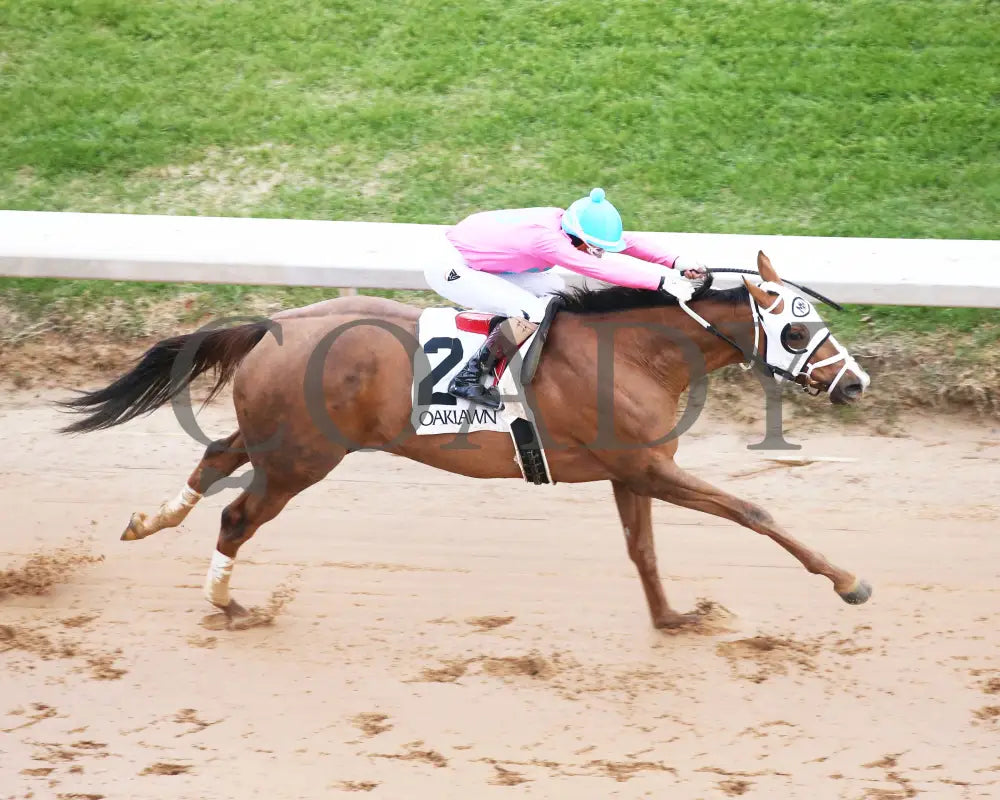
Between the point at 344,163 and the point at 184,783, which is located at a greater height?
the point at 344,163

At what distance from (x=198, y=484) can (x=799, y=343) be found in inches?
105

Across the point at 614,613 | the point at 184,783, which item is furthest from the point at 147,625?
the point at 614,613

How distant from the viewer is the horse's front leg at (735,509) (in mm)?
4562

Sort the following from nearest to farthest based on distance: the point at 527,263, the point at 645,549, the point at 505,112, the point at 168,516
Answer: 1. the point at 527,263
2. the point at 645,549
3. the point at 168,516
4. the point at 505,112

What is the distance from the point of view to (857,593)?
4.62 meters

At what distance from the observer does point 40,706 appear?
4.58m

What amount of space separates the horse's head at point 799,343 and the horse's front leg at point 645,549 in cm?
86

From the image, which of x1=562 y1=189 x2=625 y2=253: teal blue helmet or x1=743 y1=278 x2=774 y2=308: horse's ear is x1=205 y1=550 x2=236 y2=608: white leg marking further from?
x1=743 y1=278 x2=774 y2=308: horse's ear

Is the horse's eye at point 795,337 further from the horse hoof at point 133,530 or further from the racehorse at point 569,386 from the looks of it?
the horse hoof at point 133,530

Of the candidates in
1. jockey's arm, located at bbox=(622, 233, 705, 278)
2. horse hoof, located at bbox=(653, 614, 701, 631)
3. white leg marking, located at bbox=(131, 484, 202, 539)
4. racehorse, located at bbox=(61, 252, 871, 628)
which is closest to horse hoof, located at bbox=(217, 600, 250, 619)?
racehorse, located at bbox=(61, 252, 871, 628)

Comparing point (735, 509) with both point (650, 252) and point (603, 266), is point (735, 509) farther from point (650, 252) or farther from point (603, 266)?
point (650, 252)

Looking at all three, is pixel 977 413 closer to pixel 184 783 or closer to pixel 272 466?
pixel 272 466

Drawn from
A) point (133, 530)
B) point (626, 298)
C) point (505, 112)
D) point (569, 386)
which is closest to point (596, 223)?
point (626, 298)

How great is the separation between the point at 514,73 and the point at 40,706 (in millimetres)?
5880
